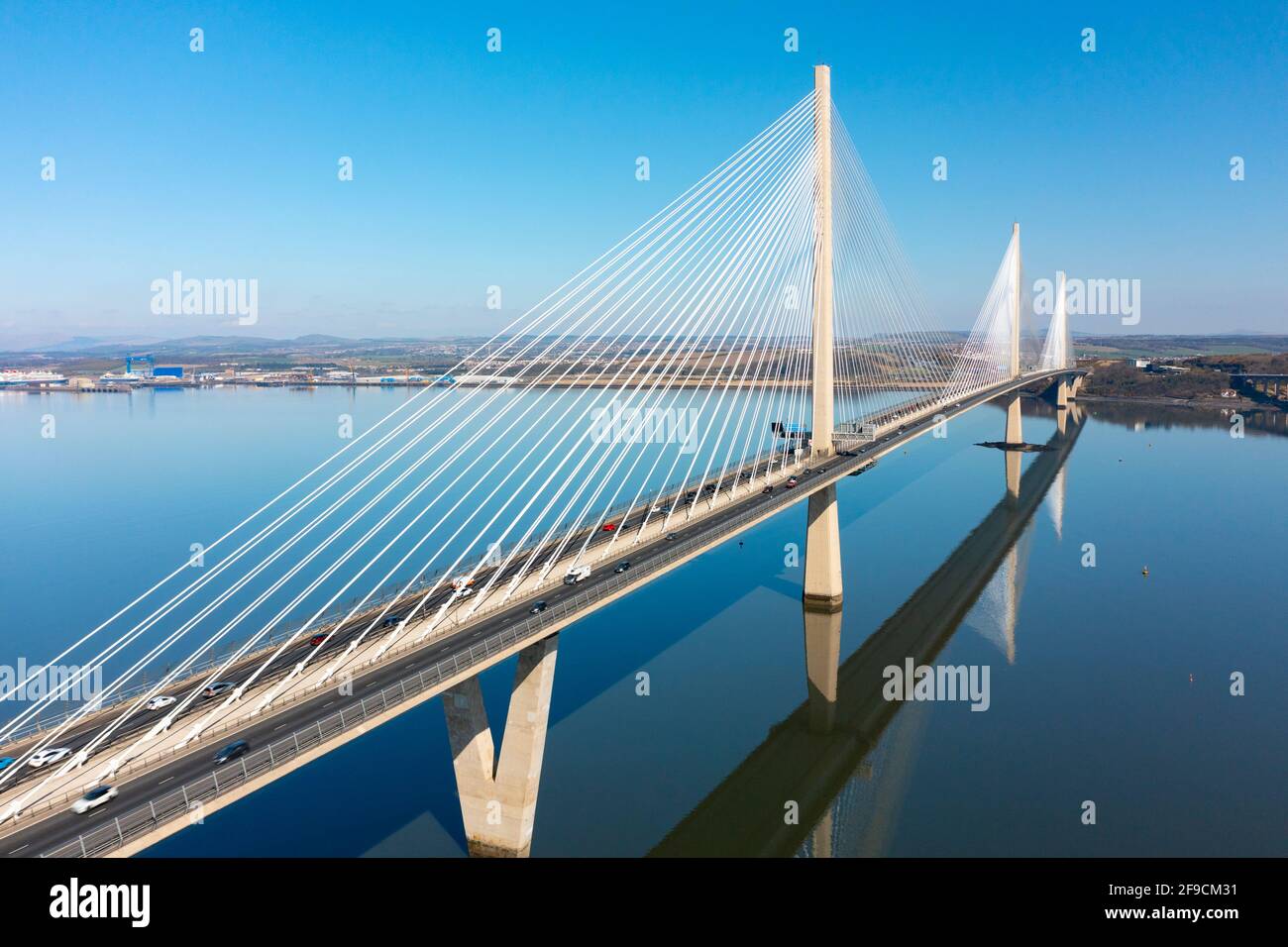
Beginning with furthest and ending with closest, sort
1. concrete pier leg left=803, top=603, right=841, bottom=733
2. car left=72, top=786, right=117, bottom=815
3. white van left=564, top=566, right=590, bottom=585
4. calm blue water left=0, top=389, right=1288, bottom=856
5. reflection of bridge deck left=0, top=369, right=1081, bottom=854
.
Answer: concrete pier leg left=803, top=603, right=841, bottom=733 < white van left=564, top=566, right=590, bottom=585 < calm blue water left=0, top=389, right=1288, bottom=856 < car left=72, top=786, right=117, bottom=815 < reflection of bridge deck left=0, top=369, right=1081, bottom=854

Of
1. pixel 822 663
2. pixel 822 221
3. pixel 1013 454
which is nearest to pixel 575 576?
pixel 822 663

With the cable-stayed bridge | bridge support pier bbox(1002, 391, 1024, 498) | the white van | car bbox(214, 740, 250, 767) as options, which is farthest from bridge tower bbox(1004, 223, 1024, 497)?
car bbox(214, 740, 250, 767)

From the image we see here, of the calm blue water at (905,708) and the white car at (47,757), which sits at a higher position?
the white car at (47,757)

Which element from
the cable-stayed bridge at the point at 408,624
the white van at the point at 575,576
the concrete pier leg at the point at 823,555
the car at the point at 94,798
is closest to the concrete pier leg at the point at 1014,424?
the cable-stayed bridge at the point at 408,624

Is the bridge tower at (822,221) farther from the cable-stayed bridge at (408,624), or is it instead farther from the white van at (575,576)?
the white van at (575,576)

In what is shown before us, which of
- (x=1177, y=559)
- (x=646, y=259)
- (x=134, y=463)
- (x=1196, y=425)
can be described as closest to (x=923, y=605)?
(x=1177, y=559)

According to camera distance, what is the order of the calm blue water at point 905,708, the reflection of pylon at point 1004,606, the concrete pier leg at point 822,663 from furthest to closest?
1. the reflection of pylon at point 1004,606
2. the concrete pier leg at point 822,663
3. the calm blue water at point 905,708

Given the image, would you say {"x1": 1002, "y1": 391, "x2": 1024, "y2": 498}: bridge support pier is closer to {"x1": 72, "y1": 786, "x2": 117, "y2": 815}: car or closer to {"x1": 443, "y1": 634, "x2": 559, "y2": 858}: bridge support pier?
{"x1": 443, "y1": 634, "x2": 559, "y2": 858}: bridge support pier

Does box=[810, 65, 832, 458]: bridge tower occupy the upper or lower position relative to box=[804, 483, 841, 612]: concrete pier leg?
upper
